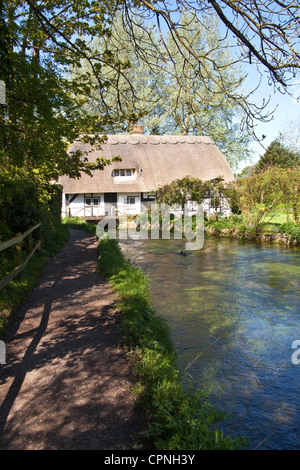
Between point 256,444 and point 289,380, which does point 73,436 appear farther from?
point 289,380

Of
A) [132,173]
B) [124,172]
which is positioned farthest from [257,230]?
[124,172]

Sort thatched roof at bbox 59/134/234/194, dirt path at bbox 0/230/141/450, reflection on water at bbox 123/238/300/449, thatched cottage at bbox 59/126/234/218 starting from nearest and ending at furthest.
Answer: dirt path at bbox 0/230/141/450
reflection on water at bbox 123/238/300/449
thatched roof at bbox 59/134/234/194
thatched cottage at bbox 59/126/234/218

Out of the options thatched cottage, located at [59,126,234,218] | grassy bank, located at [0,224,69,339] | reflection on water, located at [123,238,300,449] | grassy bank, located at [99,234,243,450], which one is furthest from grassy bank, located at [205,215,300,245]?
grassy bank, located at [99,234,243,450]

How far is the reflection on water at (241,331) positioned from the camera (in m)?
4.23

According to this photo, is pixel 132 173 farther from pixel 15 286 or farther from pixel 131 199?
pixel 15 286

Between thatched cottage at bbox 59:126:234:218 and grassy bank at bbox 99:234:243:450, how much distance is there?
21.5m

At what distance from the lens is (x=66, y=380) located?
162 inches

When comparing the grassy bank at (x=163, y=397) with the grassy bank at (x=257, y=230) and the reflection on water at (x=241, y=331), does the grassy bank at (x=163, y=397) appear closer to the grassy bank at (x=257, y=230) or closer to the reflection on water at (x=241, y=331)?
the reflection on water at (x=241, y=331)

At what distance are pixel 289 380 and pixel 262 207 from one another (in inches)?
565

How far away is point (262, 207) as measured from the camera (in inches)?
726

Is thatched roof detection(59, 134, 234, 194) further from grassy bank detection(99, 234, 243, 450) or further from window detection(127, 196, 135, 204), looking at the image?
grassy bank detection(99, 234, 243, 450)

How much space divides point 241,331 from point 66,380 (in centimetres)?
359

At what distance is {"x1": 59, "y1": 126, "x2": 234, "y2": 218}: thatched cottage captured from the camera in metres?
28.3

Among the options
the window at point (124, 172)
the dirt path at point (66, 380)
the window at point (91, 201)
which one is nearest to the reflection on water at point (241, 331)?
the dirt path at point (66, 380)
